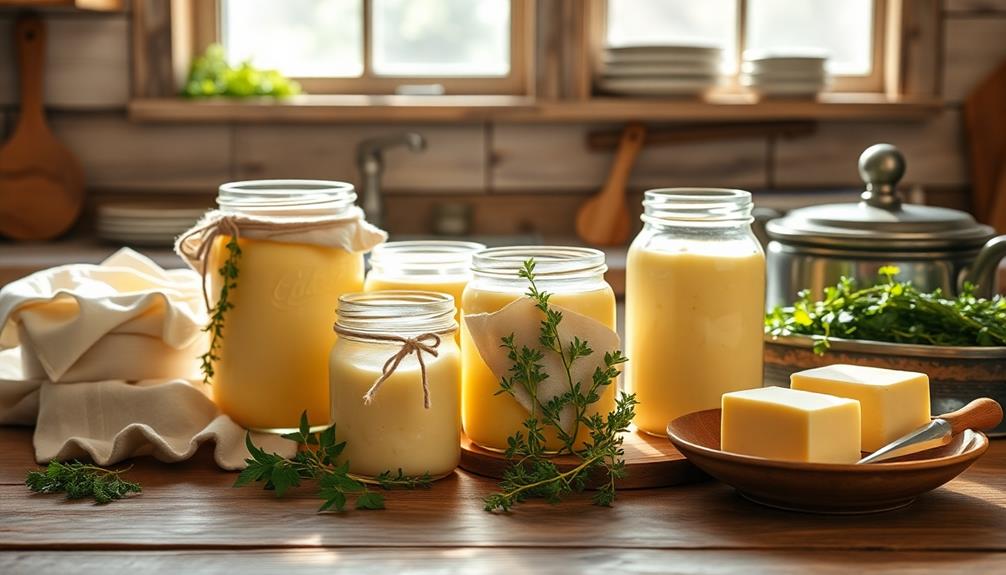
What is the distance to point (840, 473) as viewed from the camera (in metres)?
0.92

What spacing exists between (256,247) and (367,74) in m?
2.10

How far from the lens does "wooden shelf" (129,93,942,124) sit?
293cm

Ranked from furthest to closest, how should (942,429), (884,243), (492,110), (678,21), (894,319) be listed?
(678,21) < (492,110) < (884,243) < (894,319) < (942,429)

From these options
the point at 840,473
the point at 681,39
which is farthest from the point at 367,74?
the point at 840,473

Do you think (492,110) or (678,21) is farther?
(678,21)

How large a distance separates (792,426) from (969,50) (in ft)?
8.01

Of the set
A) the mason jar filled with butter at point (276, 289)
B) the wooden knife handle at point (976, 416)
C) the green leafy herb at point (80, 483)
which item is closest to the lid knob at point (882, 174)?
the wooden knife handle at point (976, 416)

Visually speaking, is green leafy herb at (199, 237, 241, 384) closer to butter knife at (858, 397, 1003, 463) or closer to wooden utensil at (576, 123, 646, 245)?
butter knife at (858, 397, 1003, 463)

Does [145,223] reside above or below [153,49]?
below

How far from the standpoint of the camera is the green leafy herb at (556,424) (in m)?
1.01

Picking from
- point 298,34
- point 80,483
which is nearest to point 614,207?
point 298,34

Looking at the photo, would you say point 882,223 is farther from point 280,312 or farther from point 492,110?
point 492,110

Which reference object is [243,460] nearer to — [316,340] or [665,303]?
[316,340]

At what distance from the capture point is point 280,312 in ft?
3.76
